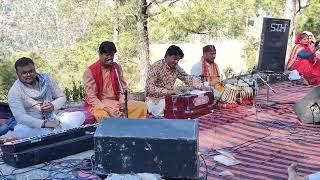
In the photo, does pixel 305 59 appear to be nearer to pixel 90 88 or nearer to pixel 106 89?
pixel 106 89

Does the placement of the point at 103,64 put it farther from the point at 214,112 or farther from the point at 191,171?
the point at 191,171

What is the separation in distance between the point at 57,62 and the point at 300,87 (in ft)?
46.1

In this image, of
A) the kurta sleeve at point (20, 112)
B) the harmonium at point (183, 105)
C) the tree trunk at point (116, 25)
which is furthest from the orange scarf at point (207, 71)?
the tree trunk at point (116, 25)

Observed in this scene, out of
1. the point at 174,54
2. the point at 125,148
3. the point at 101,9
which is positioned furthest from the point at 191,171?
the point at 101,9

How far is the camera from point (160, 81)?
5715 millimetres

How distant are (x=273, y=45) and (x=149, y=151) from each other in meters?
5.57

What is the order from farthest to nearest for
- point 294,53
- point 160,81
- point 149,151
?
point 294,53 → point 160,81 → point 149,151

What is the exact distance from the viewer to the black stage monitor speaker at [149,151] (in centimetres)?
304

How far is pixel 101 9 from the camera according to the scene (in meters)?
14.6

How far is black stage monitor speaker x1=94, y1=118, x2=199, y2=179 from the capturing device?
3.04 metres

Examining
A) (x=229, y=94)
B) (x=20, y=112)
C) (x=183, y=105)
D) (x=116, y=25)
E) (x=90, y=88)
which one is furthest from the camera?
(x=116, y=25)

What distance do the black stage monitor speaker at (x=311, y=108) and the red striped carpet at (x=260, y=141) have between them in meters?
0.08

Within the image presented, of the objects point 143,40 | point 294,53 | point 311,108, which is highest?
point 143,40

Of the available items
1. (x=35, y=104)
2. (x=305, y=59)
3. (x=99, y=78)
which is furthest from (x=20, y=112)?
(x=305, y=59)
